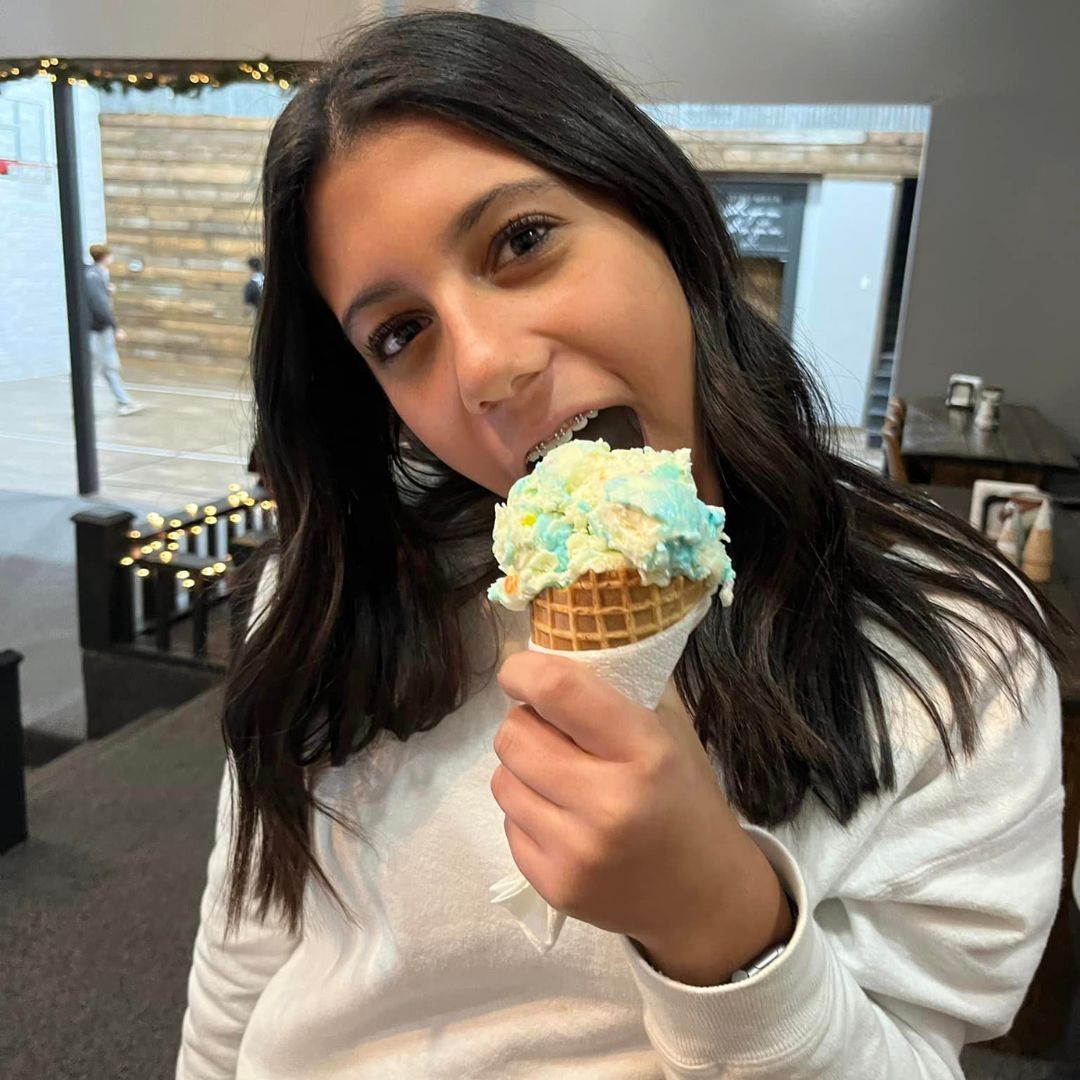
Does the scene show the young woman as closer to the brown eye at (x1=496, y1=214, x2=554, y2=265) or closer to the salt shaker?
the brown eye at (x1=496, y1=214, x2=554, y2=265)

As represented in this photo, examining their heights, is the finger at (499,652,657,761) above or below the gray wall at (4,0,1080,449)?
below

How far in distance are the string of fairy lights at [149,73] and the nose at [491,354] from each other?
4.03 metres

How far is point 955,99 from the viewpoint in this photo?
5191 millimetres

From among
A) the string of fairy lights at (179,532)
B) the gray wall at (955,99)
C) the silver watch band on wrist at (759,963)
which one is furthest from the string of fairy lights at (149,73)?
the silver watch band on wrist at (759,963)

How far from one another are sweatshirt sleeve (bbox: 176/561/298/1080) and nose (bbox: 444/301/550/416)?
2.12 ft

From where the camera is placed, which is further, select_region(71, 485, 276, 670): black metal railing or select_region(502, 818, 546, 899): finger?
select_region(71, 485, 276, 670): black metal railing

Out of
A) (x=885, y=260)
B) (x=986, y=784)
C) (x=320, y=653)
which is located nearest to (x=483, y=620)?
(x=320, y=653)

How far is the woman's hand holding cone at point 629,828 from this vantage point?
617mm

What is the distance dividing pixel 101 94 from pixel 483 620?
532 cm

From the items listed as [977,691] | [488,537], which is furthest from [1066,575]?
[488,537]

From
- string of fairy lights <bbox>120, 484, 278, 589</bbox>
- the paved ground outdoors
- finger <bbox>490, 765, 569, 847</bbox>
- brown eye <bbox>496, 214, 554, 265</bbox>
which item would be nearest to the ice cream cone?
brown eye <bbox>496, 214, 554, 265</bbox>

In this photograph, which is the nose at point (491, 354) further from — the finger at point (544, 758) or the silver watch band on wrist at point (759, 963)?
the silver watch band on wrist at point (759, 963)

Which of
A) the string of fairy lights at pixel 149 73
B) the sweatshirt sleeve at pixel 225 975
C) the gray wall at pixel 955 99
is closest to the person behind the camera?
the sweatshirt sleeve at pixel 225 975

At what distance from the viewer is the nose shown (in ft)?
2.64
